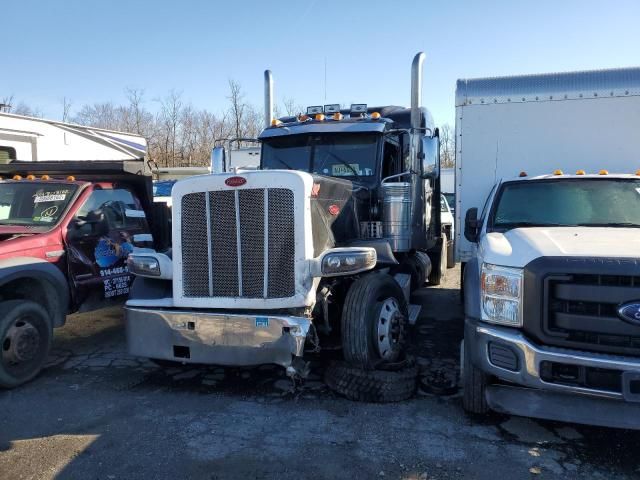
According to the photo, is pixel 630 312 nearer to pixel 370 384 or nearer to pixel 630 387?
pixel 630 387

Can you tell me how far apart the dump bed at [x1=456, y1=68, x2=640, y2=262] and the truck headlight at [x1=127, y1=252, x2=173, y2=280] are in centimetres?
387

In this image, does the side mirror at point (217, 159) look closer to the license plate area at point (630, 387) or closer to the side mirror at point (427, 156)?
the side mirror at point (427, 156)

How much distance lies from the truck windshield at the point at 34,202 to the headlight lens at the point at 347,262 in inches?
129

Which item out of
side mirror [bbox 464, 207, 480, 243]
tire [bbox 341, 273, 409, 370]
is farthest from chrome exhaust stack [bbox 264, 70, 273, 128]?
tire [bbox 341, 273, 409, 370]

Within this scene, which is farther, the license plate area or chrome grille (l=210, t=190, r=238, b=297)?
chrome grille (l=210, t=190, r=238, b=297)

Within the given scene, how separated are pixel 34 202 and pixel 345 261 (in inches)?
156

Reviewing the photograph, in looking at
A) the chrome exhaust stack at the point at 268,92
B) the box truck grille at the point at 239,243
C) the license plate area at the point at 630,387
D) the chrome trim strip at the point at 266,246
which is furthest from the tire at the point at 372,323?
the chrome exhaust stack at the point at 268,92

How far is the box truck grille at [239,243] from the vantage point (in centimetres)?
424

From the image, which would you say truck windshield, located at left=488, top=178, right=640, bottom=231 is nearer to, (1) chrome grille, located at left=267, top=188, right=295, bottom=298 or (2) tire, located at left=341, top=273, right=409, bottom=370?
(2) tire, located at left=341, top=273, right=409, bottom=370

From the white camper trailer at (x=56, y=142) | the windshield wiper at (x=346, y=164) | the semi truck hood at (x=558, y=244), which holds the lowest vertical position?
the semi truck hood at (x=558, y=244)

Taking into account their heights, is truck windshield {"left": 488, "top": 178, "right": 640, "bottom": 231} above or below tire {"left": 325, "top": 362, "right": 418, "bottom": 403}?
above

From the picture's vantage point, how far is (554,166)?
662cm

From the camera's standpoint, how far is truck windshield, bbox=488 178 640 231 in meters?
4.65

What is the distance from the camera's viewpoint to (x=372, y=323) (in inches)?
177
